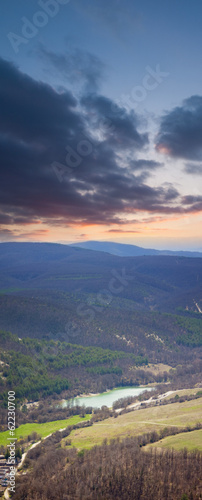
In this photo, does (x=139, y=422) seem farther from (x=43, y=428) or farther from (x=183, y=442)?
(x=43, y=428)

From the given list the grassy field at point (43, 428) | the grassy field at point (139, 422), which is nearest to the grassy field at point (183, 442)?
the grassy field at point (139, 422)

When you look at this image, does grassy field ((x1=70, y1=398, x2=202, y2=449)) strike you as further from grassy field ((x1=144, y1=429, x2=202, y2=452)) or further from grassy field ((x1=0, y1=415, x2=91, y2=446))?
grassy field ((x1=0, y1=415, x2=91, y2=446))

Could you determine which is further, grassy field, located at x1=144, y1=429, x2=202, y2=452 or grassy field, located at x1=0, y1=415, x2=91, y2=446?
grassy field, located at x1=0, y1=415, x2=91, y2=446

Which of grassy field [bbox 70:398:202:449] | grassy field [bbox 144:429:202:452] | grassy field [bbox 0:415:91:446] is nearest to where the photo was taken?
grassy field [bbox 144:429:202:452]

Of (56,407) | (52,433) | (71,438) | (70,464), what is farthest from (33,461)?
(56,407)

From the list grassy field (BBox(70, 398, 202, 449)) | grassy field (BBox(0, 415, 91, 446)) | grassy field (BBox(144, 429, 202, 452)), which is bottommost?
grassy field (BBox(0, 415, 91, 446))

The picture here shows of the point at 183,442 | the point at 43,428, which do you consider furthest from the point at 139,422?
the point at 43,428

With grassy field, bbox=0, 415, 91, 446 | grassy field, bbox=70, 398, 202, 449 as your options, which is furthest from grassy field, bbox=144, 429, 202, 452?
grassy field, bbox=0, 415, 91, 446
